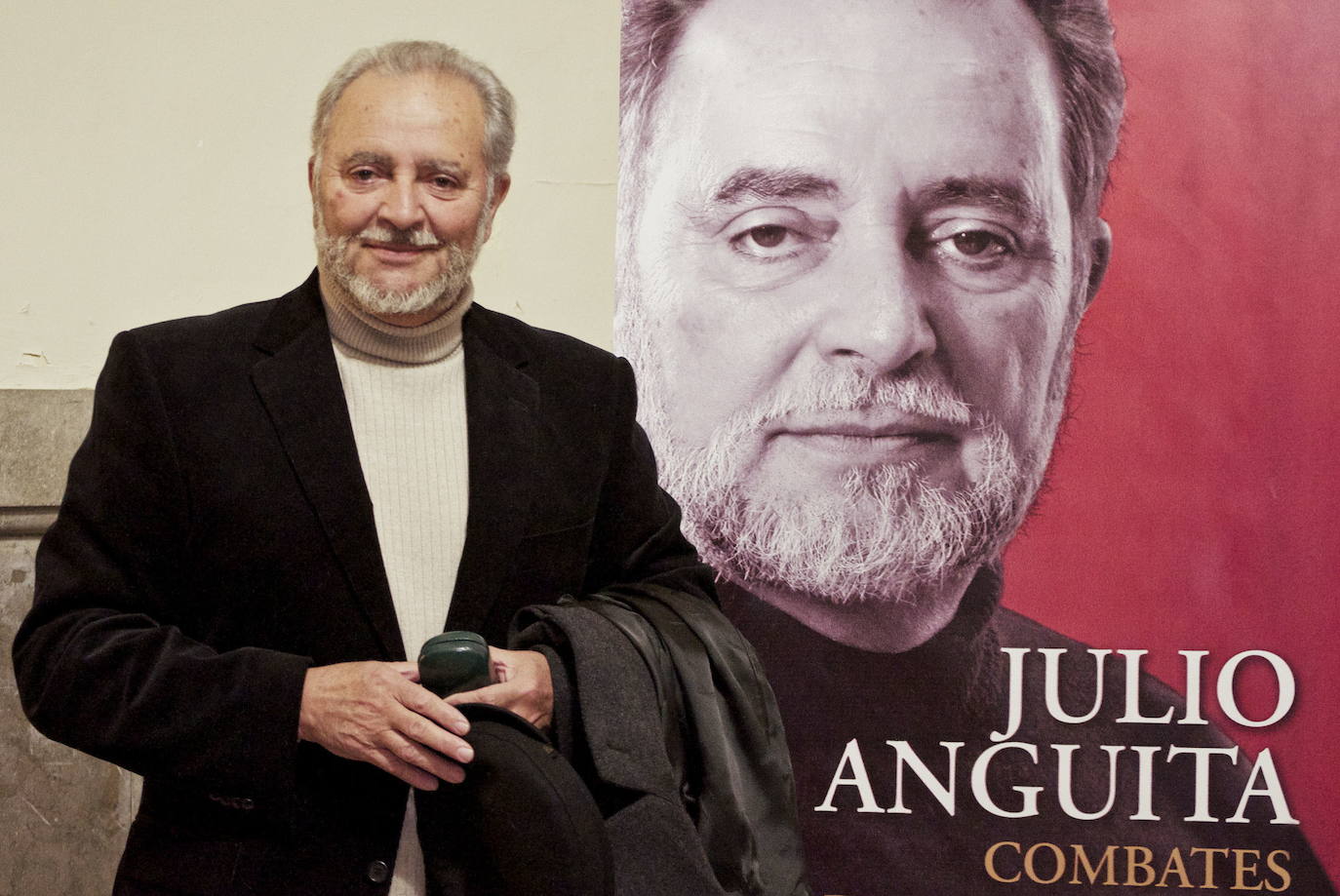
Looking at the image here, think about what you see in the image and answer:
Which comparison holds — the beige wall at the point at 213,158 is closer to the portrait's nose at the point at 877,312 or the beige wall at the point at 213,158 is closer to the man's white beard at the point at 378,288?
the portrait's nose at the point at 877,312

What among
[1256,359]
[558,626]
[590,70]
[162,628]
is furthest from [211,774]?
[1256,359]

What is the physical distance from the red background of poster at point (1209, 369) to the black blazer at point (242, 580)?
1.01m

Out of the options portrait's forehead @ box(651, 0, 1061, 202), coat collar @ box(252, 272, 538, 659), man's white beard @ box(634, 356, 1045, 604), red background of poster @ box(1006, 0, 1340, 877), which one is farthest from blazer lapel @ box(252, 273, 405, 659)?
red background of poster @ box(1006, 0, 1340, 877)

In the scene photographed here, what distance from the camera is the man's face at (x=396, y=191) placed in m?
1.39

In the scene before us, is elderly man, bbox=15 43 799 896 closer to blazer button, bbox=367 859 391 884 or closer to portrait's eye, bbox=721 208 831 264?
blazer button, bbox=367 859 391 884

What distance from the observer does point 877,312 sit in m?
2.05

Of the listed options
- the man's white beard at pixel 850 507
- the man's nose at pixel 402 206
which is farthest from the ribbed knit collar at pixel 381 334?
the man's white beard at pixel 850 507

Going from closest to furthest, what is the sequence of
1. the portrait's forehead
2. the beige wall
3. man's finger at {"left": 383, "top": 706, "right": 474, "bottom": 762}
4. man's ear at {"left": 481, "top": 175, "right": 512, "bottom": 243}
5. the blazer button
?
man's finger at {"left": 383, "top": 706, "right": 474, "bottom": 762}, the blazer button, man's ear at {"left": 481, "top": 175, "right": 512, "bottom": 243}, the portrait's forehead, the beige wall

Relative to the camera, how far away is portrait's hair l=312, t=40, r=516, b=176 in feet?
4.63

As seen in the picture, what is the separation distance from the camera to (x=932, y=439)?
6.78 feet

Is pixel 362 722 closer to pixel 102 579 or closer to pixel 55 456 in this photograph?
pixel 102 579

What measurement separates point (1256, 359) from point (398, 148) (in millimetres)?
1463

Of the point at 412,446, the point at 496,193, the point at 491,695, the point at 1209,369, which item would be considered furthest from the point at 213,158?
the point at 1209,369

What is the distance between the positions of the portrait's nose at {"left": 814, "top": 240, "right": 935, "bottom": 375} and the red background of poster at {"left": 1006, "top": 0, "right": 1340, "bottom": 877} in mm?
289
